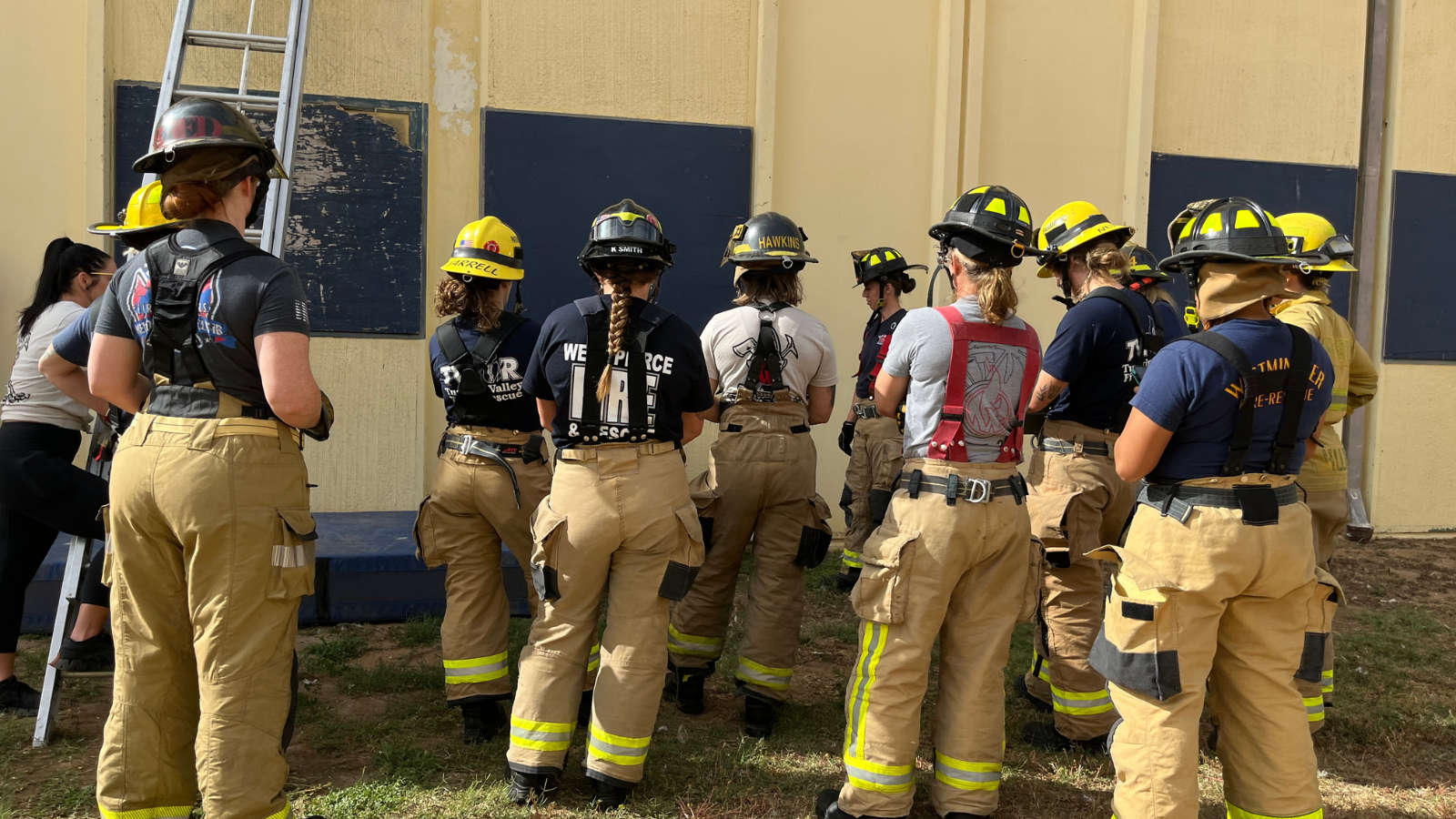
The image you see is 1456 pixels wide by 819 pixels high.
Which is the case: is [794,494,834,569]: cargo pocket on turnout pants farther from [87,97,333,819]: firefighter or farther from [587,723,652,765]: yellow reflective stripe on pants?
[87,97,333,819]: firefighter

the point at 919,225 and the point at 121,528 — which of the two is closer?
the point at 121,528

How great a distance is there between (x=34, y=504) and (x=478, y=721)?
2.05 metres

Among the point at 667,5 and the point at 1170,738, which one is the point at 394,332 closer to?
the point at 667,5

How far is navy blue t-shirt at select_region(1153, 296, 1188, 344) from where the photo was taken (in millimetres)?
4398

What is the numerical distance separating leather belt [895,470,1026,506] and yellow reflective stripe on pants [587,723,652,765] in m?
1.35

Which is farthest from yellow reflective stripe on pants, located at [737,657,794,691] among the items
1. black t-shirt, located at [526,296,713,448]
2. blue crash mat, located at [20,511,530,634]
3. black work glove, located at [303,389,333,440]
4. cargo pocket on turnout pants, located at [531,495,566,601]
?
black work glove, located at [303,389,333,440]

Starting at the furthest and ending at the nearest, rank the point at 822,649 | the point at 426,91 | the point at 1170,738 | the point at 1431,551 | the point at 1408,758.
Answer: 1. the point at 1431,551
2. the point at 426,91
3. the point at 822,649
4. the point at 1408,758
5. the point at 1170,738

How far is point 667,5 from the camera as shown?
24.0 ft

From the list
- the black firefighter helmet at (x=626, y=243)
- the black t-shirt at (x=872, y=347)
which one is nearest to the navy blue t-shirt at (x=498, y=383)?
the black firefighter helmet at (x=626, y=243)

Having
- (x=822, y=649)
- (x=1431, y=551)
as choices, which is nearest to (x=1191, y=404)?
(x=822, y=649)

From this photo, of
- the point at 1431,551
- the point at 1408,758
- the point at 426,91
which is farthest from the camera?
the point at 1431,551

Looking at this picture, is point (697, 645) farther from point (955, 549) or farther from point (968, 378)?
point (968, 378)

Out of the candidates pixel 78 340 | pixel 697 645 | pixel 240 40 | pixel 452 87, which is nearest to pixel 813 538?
pixel 697 645

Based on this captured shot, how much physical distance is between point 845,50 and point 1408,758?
579 cm
